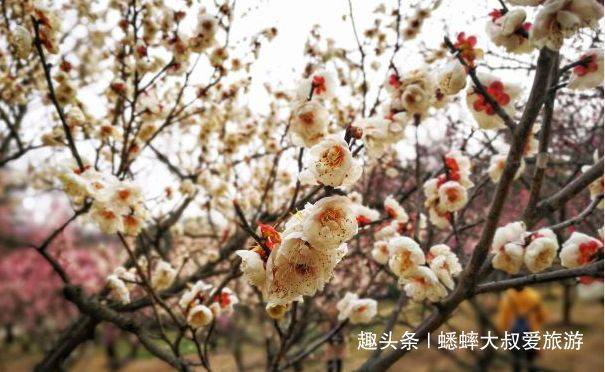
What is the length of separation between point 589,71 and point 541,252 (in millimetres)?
596

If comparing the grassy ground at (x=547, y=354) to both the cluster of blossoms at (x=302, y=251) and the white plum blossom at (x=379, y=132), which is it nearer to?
the white plum blossom at (x=379, y=132)

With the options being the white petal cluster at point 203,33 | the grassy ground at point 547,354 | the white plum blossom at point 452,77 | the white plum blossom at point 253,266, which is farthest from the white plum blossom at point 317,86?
the grassy ground at point 547,354

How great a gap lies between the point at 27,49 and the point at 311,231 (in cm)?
182

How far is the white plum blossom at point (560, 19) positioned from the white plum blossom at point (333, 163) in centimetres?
59

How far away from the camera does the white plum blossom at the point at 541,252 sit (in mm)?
1442

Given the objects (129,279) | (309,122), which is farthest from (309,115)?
(129,279)

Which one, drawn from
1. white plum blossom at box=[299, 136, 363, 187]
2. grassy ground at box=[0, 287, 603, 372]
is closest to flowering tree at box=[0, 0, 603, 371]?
white plum blossom at box=[299, 136, 363, 187]

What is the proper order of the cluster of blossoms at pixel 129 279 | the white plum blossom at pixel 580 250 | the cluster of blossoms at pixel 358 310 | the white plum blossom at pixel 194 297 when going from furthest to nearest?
1. the cluster of blossoms at pixel 129 279
2. the cluster of blossoms at pixel 358 310
3. the white plum blossom at pixel 194 297
4. the white plum blossom at pixel 580 250

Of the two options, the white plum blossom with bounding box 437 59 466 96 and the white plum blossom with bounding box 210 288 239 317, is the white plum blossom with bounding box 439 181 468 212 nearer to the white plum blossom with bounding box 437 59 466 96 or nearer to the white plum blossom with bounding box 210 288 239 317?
the white plum blossom with bounding box 437 59 466 96

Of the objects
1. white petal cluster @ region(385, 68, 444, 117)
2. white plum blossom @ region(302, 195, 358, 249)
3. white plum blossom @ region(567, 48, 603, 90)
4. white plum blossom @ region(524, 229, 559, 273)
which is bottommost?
white plum blossom @ region(302, 195, 358, 249)

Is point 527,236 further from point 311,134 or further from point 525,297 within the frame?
point 525,297

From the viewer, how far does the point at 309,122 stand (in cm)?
175

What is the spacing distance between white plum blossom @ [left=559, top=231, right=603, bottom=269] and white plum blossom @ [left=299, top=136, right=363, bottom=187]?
2.78ft

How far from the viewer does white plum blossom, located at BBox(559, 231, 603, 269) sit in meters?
1.43
